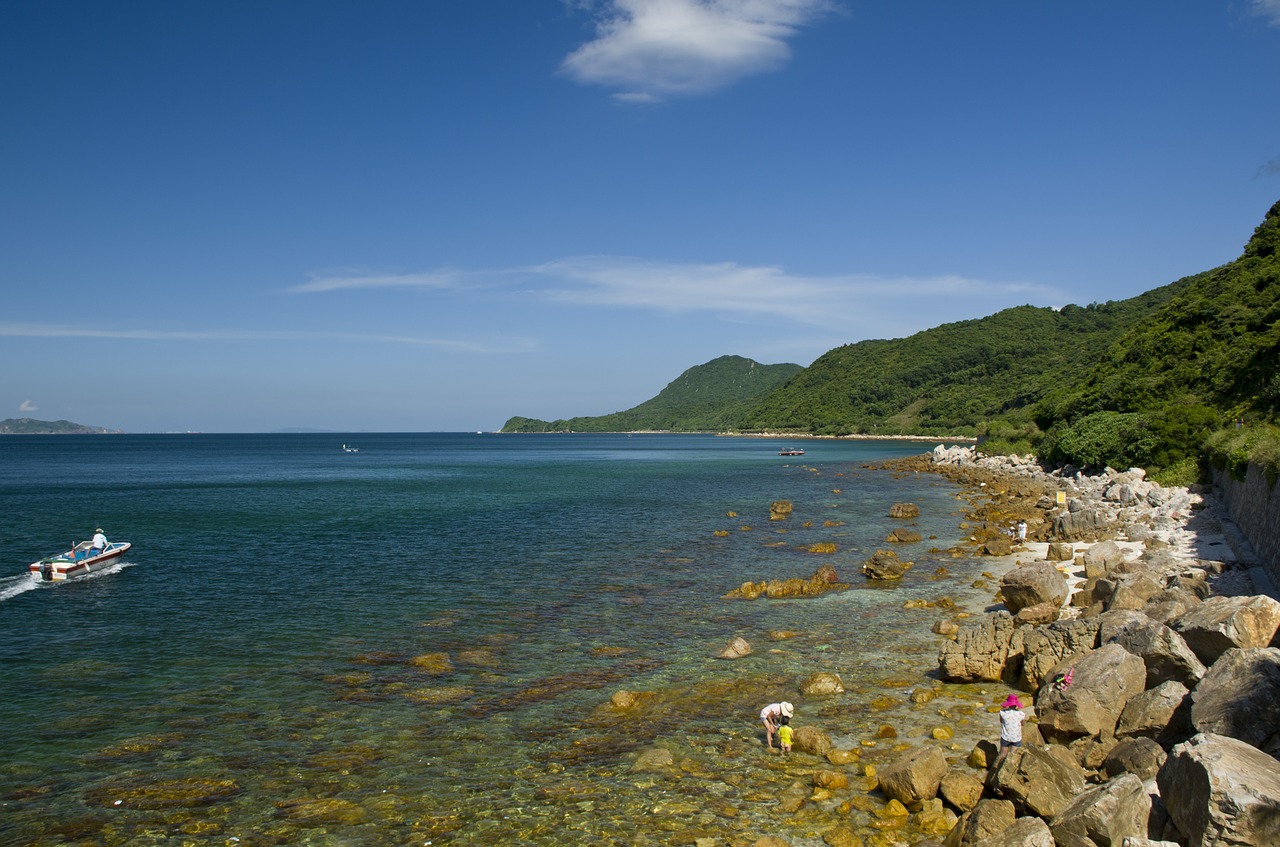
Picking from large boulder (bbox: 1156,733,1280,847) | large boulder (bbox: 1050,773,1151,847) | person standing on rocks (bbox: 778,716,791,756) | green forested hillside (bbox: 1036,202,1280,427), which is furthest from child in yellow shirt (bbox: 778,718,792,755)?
green forested hillside (bbox: 1036,202,1280,427)

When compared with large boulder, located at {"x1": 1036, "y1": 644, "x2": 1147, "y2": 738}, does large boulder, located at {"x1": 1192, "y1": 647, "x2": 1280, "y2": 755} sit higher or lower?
higher

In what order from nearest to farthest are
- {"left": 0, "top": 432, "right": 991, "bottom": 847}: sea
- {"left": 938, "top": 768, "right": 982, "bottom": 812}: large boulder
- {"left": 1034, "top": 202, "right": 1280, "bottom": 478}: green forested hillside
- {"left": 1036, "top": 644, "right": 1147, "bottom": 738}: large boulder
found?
{"left": 938, "top": 768, "right": 982, "bottom": 812}: large boulder → {"left": 0, "top": 432, "right": 991, "bottom": 847}: sea → {"left": 1036, "top": 644, "right": 1147, "bottom": 738}: large boulder → {"left": 1034, "top": 202, "right": 1280, "bottom": 478}: green forested hillside

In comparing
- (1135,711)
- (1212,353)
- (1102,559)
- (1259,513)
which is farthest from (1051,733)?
(1212,353)

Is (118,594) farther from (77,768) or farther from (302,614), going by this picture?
(77,768)

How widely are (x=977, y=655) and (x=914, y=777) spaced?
7607 millimetres

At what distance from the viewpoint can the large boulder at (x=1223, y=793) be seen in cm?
919

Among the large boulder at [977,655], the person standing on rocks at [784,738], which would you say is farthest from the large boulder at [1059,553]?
the person standing on rocks at [784,738]

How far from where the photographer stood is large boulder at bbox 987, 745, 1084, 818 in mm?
12156

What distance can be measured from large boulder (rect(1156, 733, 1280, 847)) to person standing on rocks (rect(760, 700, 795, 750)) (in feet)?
23.7

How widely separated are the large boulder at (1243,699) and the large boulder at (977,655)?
→ 6804 millimetres

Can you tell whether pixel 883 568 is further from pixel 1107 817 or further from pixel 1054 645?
pixel 1107 817

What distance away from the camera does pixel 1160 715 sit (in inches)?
549

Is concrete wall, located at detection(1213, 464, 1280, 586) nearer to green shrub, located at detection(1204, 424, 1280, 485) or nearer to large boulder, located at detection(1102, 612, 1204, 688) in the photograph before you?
green shrub, located at detection(1204, 424, 1280, 485)

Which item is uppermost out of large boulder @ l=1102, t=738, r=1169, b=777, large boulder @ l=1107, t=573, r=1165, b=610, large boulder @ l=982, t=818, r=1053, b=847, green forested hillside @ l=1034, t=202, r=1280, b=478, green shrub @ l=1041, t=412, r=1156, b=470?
green forested hillside @ l=1034, t=202, r=1280, b=478
